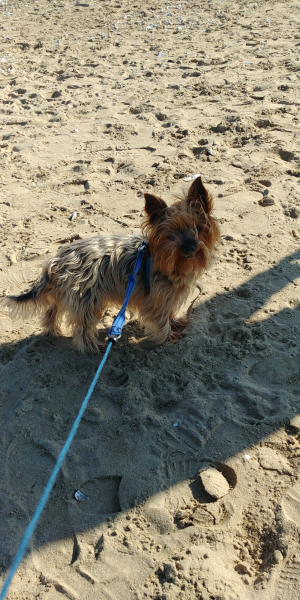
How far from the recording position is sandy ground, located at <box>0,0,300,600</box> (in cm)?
289

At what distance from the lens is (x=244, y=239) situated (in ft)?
18.3

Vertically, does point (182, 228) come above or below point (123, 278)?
above

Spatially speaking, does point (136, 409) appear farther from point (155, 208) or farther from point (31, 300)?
point (155, 208)

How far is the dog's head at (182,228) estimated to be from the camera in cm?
371

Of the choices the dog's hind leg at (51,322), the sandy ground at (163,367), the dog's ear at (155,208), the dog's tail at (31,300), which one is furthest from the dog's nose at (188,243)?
the dog's hind leg at (51,322)

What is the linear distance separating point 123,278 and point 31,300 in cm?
88

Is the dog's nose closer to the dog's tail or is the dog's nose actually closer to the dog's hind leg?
the dog's tail

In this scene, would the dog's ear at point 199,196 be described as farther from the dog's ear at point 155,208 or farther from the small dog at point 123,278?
the dog's ear at point 155,208

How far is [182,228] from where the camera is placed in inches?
146

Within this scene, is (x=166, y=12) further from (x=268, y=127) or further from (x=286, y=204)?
(x=286, y=204)

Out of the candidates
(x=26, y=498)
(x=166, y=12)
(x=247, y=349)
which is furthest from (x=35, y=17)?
(x=26, y=498)

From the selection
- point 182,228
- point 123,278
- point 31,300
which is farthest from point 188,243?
point 31,300

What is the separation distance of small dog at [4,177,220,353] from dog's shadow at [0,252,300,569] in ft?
1.13

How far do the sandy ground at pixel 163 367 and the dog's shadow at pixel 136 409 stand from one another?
13mm
